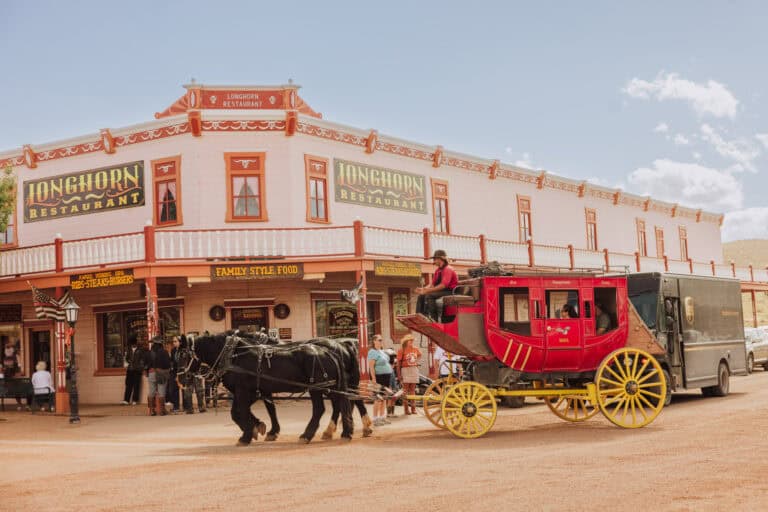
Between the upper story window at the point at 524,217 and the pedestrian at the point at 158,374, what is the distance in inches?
592

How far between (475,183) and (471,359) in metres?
16.3

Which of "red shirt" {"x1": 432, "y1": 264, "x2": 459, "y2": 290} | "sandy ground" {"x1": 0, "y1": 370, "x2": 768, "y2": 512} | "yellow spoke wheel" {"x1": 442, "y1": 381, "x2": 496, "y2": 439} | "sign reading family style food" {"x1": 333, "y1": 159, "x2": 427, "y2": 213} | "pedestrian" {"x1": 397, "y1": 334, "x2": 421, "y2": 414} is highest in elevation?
"sign reading family style food" {"x1": 333, "y1": 159, "x2": 427, "y2": 213}

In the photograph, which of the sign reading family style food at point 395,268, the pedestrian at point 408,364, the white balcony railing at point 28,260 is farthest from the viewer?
the white balcony railing at point 28,260

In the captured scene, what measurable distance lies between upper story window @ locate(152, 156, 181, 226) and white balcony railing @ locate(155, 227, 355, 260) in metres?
2.53

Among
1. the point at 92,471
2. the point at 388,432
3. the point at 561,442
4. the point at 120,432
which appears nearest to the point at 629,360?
the point at 561,442

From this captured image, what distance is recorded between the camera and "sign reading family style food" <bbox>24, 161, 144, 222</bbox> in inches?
945

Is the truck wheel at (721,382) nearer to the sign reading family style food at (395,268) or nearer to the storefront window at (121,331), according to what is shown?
the sign reading family style food at (395,268)

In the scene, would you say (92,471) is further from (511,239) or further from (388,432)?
(511,239)

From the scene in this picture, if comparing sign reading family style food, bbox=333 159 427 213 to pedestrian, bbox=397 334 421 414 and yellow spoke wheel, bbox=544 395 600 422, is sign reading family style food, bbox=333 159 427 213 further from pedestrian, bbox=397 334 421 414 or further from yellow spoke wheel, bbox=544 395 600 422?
yellow spoke wheel, bbox=544 395 600 422

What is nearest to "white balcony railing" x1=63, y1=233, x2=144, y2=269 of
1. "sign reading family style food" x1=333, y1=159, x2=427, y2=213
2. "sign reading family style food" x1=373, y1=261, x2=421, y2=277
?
"sign reading family style food" x1=373, y1=261, x2=421, y2=277

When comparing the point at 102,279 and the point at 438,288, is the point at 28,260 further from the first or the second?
the point at 438,288

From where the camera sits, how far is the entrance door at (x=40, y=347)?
2586cm

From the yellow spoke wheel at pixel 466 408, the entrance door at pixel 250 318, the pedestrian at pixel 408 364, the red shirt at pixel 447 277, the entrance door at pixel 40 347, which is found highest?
the red shirt at pixel 447 277

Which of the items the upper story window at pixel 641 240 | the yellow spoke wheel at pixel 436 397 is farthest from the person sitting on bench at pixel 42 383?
the upper story window at pixel 641 240
